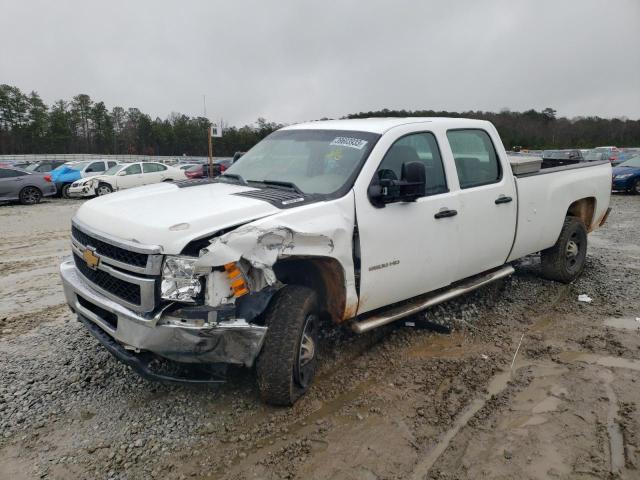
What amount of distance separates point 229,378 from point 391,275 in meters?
1.45

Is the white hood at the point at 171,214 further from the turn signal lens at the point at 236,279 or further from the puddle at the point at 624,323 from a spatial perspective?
the puddle at the point at 624,323

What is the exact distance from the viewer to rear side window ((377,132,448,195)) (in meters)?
3.82

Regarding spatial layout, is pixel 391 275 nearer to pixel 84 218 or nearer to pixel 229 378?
pixel 229 378

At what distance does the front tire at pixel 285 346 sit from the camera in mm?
2980

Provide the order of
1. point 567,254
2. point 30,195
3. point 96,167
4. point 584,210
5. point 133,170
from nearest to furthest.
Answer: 1. point 567,254
2. point 584,210
3. point 30,195
4. point 133,170
5. point 96,167

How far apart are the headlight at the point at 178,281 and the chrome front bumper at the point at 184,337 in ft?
0.40

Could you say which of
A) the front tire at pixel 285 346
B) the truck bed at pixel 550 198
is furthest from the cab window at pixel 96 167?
the front tire at pixel 285 346

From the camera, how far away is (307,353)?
130 inches

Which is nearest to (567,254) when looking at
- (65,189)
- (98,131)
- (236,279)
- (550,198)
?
(550,198)

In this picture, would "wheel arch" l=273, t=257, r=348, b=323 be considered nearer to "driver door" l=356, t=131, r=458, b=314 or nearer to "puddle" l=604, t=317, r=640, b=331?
"driver door" l=356, t=131, r=458, b=314

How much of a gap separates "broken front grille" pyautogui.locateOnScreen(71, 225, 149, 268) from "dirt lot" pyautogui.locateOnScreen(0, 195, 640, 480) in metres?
1.07

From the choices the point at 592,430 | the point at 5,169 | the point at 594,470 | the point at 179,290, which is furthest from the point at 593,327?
the point at 5,169

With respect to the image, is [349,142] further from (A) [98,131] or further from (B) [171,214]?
(A) [98,131]

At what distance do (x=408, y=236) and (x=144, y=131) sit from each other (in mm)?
79907
